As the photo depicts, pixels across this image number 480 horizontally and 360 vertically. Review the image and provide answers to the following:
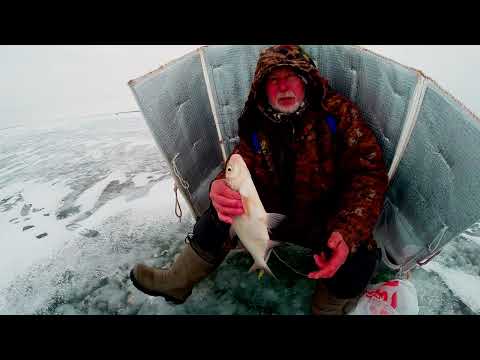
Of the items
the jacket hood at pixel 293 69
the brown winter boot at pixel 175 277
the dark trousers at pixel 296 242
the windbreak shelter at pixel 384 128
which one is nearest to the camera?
the windbreak shelter at pixel 384 128

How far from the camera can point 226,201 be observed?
180cm

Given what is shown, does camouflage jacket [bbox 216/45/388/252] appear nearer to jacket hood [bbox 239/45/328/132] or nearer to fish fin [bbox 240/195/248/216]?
jacket hood [bbox 239/45/328/132]

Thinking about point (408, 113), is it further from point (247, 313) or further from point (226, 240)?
point (247, 313)

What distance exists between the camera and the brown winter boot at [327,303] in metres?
2.02

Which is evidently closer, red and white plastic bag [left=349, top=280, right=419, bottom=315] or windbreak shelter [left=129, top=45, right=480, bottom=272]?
windbreak shelter [left=129, top=45, right=480, bottom=272]

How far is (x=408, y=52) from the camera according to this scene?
7.13 meters

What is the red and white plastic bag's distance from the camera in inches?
80.5

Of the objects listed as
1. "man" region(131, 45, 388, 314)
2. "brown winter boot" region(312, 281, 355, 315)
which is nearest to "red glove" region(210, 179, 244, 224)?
"man" region(131, 45, 388, 314)

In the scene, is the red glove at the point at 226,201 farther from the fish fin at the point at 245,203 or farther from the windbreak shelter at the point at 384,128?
the windbreak shelter at the point at 384,128

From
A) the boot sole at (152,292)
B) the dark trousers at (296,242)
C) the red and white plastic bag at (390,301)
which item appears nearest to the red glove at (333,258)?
the dark trousers at (296,242)

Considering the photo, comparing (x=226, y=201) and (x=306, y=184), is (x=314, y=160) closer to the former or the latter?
(x=306, y=184)

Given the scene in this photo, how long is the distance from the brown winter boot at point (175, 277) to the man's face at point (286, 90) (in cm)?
122

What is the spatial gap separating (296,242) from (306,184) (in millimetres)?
534

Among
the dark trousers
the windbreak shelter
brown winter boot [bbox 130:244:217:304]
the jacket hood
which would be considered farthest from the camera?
brown winter boot [bbox 130:244:217:304]
